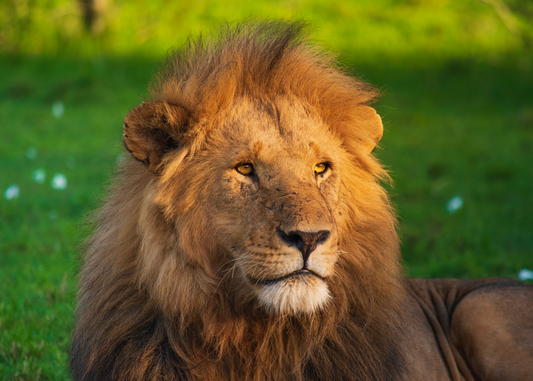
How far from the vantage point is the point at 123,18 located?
43.7ft

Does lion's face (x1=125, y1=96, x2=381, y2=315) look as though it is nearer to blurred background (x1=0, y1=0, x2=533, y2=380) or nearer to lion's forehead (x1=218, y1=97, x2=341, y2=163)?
lion's forehead (x1=218, y1=97, x2=341, y2=163)

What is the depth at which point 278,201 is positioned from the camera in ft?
8.33

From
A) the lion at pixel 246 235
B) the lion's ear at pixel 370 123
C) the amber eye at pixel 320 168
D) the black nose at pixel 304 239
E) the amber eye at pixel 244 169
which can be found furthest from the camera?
the lion's ear at pixel 370 123

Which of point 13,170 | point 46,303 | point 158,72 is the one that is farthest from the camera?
point 13,170

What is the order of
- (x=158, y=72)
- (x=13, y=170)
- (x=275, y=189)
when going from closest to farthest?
(x=275, y=189) → (x=158, y=72) → (x=13, y=170)

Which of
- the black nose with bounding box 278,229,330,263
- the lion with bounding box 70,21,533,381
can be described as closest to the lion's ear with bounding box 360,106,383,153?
the lion with bounding box 70,21,533,381

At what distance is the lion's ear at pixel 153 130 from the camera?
2.61 meters

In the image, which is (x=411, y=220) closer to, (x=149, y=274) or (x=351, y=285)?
(x=351, y=285)

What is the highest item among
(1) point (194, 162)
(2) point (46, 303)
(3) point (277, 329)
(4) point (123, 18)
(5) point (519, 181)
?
(1) point (194, 162)

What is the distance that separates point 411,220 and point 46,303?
3.81 meters

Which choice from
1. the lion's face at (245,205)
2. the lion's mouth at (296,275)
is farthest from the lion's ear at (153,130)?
the lion's mouth at (296,275)

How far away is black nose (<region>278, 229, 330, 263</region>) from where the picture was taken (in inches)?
94.4

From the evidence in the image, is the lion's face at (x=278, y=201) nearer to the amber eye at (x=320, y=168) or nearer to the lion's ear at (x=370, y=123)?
the amber eye at (x=320, y=168)

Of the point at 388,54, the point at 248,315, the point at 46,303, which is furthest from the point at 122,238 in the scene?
the point at 388,54
